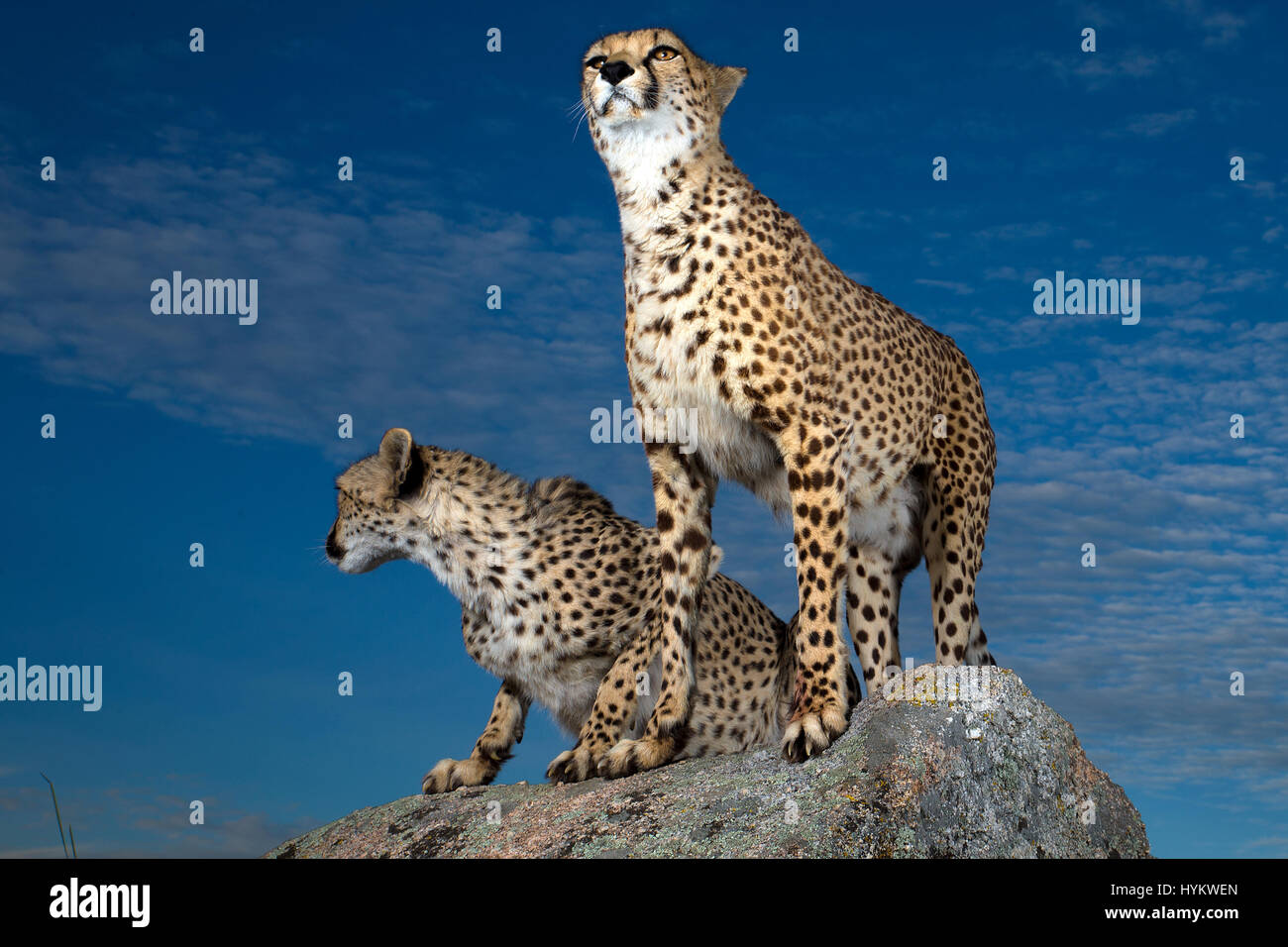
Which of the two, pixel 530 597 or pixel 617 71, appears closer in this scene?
pixel 617 71

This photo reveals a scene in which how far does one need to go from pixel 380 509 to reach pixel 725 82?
2667 mm

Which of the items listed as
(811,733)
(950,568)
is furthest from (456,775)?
(950,568)

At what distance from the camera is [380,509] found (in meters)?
6.13

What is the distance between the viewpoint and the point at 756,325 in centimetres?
485

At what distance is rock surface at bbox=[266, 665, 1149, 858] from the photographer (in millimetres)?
4172

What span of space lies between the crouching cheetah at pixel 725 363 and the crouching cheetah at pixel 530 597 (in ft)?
2.53

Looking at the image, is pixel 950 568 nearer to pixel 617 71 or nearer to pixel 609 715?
pixel 609 715

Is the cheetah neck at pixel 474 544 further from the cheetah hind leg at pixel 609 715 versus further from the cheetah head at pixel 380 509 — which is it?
the cheetah hind leg at pixel 609 715

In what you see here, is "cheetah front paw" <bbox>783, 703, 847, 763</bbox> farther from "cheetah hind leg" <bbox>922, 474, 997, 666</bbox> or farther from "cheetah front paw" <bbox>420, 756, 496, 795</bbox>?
"cheetah front paw" <bbox>420, 756, 496, 795</bbox>

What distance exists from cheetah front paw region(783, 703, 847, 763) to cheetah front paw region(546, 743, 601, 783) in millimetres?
936

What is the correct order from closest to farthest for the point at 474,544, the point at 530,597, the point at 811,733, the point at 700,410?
the point at 811,733 → the point at 700,410 → the point at 530,597 → the point at 474,544

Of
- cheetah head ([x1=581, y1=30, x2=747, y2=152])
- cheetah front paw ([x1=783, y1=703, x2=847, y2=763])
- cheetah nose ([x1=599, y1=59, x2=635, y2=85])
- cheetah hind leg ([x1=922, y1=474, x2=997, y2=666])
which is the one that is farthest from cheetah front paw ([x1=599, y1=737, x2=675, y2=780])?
cheetah nose ([x1=599, y1=59, x2=635, y2=85])
